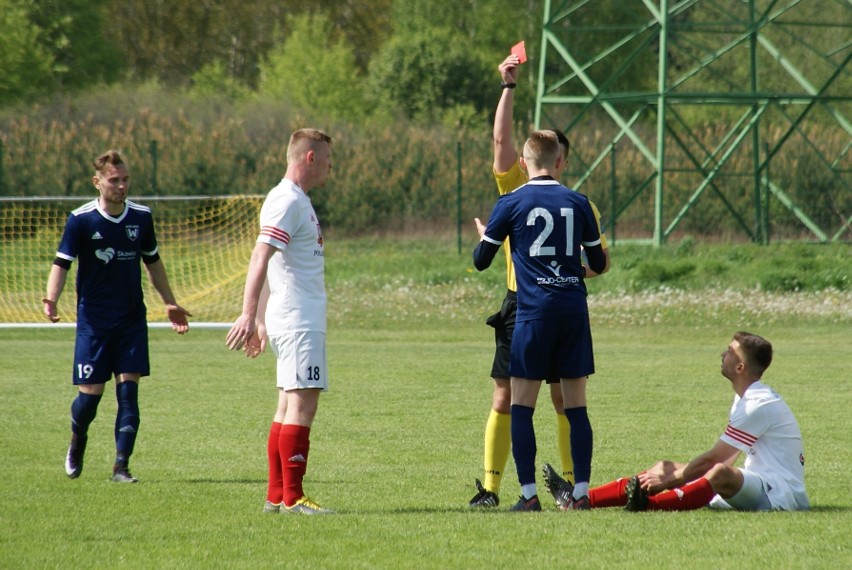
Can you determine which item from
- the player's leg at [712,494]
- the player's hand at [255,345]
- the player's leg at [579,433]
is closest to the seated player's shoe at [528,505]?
the player's leg at [579,433]

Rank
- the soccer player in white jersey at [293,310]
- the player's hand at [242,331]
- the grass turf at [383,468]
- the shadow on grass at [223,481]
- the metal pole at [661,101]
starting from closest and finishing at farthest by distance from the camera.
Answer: the grass turf at [383,468], the player's hand at [242,331], the soccer player in white jersey at [293,310], the shadow on grass at [223,481], the metal pole at [661,101]

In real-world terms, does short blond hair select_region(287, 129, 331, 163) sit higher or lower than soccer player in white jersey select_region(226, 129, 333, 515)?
higher

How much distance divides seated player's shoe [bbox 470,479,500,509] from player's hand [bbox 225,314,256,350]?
156cm

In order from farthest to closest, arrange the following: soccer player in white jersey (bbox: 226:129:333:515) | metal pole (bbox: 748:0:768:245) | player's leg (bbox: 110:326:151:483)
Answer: metal pole (bbox: 748:0:768:245) → player's leg (bbox: 110:326:151:483) → soccer player in white jersey (bbox: 226:129:333:515)

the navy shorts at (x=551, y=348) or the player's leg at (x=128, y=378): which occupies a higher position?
the navy shorts at (x=551, y=348)

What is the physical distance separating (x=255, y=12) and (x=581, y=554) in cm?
5718

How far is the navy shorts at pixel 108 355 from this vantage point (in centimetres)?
839

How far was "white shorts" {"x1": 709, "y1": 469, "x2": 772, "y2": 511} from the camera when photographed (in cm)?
686

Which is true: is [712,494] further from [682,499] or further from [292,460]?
[292,460]

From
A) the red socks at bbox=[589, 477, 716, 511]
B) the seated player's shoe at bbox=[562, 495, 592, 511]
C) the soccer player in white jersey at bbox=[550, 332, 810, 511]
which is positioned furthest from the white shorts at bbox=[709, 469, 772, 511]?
the seated player's shoe at bbox=[562, 495, 592, 511]

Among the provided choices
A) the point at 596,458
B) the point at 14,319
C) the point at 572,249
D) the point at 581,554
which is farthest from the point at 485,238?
the point at 14,319

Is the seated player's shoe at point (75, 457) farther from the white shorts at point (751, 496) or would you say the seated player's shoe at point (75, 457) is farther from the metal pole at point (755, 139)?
the metal pole at point (755, 139)

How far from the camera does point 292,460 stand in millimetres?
6828

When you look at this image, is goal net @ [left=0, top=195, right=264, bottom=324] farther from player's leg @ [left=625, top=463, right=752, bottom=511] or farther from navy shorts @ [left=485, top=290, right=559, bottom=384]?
player's leg @ [left=625, top=463, right=752, bottom=511]
